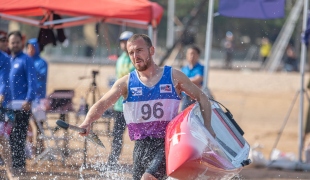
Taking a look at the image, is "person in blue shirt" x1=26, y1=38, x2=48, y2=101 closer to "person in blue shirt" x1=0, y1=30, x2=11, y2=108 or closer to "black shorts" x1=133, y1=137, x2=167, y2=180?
"person in blue shirt" x1=0, y1=30, x2=11, y2=108

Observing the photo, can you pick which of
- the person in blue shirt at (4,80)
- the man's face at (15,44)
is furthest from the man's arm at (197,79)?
the person in blue shirt at (4,80)

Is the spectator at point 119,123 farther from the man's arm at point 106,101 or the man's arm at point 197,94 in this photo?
the man's arm at point 197,94

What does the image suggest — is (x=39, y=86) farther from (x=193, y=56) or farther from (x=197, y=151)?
(x=197, y=151)

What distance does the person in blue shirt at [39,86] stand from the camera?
11.1 meters

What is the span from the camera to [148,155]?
6844 millimetres

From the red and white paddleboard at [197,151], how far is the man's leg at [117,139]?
272 cm

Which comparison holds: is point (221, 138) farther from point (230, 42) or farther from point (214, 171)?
point (230, 42)

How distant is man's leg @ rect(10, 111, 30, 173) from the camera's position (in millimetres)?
10047

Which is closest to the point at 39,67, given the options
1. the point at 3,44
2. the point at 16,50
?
the point at 3,44

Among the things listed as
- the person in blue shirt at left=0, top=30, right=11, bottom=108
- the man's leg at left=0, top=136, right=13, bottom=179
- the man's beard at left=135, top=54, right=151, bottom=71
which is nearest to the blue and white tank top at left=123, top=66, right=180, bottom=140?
the man's beard at left=135, top=54, right=151, bottom=71

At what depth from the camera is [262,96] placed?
25062 mm

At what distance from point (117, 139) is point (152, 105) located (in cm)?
377

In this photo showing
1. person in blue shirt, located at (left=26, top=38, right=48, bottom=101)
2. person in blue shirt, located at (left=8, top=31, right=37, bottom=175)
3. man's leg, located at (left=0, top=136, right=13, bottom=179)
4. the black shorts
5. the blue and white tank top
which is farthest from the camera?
person in blue shirt, located at (left=26, top=38, right=48, bottom=101)

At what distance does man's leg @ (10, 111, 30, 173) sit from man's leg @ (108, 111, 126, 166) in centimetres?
117
